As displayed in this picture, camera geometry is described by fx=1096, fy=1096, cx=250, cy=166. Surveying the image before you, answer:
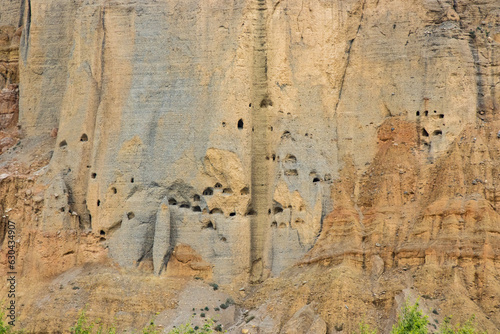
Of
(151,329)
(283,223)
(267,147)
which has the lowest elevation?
(151,329)

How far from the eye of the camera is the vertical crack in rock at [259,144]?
4422 centimetres

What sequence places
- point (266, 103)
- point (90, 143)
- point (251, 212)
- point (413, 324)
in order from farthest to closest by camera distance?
point (90, 143)
point (266, 103)
point (251, 212)
point (413, 324)

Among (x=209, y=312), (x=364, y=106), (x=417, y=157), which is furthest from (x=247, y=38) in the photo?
(x=209, y=312)

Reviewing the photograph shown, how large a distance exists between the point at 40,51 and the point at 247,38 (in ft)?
33.9

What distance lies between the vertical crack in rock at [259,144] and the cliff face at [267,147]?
0.19 ft

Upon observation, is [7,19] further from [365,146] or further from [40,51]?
[365,146]

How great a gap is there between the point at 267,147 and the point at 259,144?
14.2 inches

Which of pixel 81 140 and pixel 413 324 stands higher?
pixel 81 140

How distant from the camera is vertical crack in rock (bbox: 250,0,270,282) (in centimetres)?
4422

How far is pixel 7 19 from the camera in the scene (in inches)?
2076

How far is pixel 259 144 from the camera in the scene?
4494 centimetres

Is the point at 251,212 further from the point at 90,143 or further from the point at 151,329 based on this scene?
the point at 90,143

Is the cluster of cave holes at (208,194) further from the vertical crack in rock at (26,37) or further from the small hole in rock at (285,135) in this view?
the vertical crack in rock at (26,37)

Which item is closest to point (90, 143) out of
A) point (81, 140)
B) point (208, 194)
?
Result: point (81, 140)
